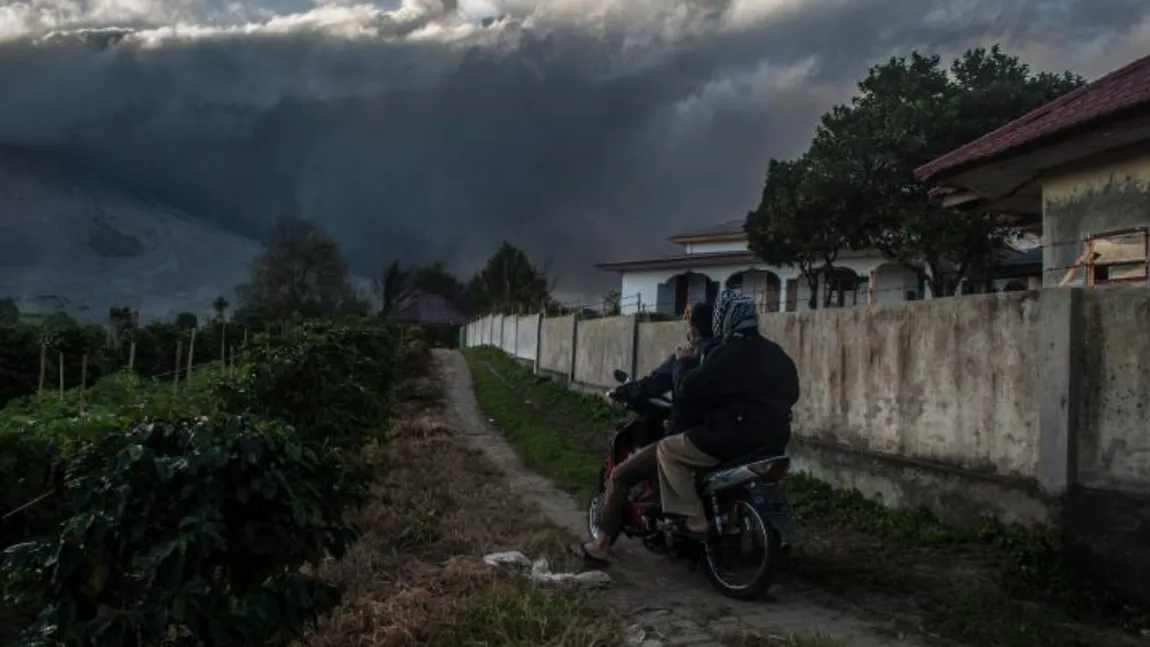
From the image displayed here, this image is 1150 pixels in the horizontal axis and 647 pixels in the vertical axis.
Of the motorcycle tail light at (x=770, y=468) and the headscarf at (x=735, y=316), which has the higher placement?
the headscarf at (x=735, y=316)

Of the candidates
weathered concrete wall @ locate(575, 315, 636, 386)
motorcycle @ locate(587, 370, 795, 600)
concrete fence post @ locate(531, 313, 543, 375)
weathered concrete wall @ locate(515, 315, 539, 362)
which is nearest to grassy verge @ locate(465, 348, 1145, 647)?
motorcycle @ locate(587, 370, 795, 600)

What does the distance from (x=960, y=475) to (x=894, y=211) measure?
672 inches

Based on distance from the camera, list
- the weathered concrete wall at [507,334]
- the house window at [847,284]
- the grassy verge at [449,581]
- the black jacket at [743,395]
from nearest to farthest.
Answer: the grassy verge at [449,581] → the black jacket at [743,395] → the house window at [847,284] → the weathered concrete wall at [507,334]

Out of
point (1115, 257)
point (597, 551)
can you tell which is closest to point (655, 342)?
point (1115, 257)

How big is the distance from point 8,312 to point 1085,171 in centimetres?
2197

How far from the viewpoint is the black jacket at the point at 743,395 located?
5320 millimetres

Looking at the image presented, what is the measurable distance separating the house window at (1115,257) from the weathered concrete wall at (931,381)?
6.59 ft

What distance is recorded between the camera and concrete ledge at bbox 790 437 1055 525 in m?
5.81

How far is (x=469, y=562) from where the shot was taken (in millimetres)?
5441

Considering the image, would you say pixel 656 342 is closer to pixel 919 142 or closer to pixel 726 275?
pixel 919 142

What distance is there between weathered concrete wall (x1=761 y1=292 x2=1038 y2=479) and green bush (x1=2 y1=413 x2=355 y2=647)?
4.54 meters

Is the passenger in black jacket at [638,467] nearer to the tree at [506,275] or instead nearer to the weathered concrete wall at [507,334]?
the weathered concrete wall at [507,334]

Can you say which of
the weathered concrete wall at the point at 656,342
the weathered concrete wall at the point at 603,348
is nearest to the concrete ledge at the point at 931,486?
the weathered concrete wall at the point at 656,342

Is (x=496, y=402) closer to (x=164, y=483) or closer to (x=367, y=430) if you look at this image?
(x=367, y=430)
